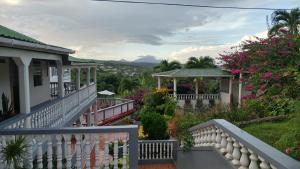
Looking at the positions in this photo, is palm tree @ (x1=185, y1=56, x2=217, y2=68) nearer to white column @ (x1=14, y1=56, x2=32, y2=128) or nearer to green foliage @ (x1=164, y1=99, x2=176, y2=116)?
green foliage @ (x1=164, y1=99, x2=176, y2=116)

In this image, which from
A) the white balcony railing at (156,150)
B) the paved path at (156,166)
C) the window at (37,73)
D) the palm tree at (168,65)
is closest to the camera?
the paved path at (156,166)

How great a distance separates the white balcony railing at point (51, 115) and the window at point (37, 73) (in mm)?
1741

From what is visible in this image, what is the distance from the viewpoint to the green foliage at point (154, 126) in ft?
36.5

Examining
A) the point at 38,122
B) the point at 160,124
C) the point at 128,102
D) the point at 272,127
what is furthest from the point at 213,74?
the point at 38,122

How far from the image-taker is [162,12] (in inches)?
587

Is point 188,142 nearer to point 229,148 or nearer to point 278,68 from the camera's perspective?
point 278,68

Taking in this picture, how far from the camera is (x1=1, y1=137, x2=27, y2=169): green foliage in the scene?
355 centimetres

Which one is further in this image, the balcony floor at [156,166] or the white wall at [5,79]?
the balcony floor at [156,166]

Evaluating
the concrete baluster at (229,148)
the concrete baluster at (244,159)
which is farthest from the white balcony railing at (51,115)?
the concrete baluster at (244,159)

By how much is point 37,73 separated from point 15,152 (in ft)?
30.6

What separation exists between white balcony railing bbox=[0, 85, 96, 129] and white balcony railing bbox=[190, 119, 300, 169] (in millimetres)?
3873

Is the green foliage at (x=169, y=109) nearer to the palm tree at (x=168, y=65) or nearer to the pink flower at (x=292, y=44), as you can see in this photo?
the pink flower at (x=292, y=44)

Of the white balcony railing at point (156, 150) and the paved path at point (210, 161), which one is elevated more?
the paved path at point (210, 161)

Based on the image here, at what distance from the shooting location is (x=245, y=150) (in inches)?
134
